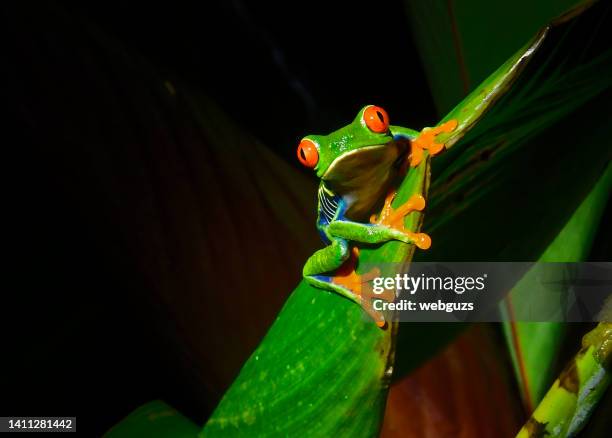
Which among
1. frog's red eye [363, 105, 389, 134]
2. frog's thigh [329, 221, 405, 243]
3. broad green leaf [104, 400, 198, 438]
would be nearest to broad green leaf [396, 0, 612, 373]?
frog's thigh [329, 221, 405, 243]

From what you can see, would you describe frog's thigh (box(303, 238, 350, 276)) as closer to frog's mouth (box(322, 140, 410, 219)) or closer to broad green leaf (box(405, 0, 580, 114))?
frog's mouth (box(322, 140, 410, 219))

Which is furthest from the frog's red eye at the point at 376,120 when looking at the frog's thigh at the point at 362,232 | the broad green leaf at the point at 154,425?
the broad green leaf at the point at 154,425

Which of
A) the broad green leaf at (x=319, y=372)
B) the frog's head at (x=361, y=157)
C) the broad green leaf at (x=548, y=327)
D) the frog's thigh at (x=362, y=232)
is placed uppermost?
the frog's head at (x=361, y=157)

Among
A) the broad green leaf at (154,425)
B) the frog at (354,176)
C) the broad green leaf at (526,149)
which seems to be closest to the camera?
the broad green leaf at (526,149)

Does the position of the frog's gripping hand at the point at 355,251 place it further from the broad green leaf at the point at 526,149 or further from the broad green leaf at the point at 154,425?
the broad green leaf at the point at 154,425

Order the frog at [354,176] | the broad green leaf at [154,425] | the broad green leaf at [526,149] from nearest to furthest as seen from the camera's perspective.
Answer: the broad green leaf at [526,149], the frog at [354,176], the broad green leaf at [154,425]

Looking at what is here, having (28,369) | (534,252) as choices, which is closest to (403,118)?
(534,252)

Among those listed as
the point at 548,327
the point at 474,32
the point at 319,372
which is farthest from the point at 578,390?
the point at 474,32

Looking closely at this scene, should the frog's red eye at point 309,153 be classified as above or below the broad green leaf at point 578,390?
above
